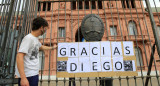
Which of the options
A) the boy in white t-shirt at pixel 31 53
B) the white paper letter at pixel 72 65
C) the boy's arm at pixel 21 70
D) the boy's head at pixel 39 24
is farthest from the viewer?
the white paper letter at pixel 72 65

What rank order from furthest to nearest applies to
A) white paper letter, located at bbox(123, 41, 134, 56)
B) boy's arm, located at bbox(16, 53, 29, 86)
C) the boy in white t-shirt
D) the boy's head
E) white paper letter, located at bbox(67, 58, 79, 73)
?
white paper letter, located at bbox(123, 41, 134, 56) < white paper letter, located at bbox(67, 58, 79, 73) < the boy's head < the boy in white t-shirt < boy's arm, located at bbox(16, 53, 29, 86)

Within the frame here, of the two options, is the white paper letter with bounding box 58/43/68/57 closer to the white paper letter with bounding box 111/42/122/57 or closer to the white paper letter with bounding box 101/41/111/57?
the white paper letter with bounding box 101/41/111/57

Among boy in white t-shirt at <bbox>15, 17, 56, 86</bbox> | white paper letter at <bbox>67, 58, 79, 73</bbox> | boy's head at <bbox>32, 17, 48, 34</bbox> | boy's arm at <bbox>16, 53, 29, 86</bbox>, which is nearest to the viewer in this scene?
boy's arm at <bbox>16, 53, 29, 86</bbox>

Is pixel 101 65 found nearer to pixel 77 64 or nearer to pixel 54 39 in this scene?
pixel 77 64

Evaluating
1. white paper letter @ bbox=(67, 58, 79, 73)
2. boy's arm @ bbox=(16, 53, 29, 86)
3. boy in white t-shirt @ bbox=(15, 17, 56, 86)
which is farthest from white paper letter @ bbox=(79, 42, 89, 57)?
boy's arm @ bbox=(16, 53, 29, 86)

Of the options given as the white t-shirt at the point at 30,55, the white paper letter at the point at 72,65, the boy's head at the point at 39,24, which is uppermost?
the boy's head at the point at 39,24

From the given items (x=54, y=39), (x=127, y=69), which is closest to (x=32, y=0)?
(x=127, y=69)

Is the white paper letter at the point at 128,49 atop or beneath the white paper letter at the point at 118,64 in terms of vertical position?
atop

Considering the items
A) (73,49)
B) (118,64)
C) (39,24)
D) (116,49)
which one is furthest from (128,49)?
(39,24)

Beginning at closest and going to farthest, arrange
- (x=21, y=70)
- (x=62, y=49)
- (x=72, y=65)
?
(x=21, y=70), (x=72, y=65), (x=62, y=49)

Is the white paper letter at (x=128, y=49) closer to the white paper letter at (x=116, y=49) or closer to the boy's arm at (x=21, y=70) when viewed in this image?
the white paper letter at (x=116, y=49)

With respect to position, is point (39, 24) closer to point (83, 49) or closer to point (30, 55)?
point (30, 55)

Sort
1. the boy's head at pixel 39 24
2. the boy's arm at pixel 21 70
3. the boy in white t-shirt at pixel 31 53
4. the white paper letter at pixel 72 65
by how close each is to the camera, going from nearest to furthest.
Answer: the boy's arm at pixel 21 70 → the boy in white t-shirt at pixel 31 53 → the boy's head at pixel 39 24 → the white paper letter at pixel 72 65

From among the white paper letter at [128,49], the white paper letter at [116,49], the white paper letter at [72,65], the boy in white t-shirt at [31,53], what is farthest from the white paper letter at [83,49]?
the boy in white t-shirt at [31,53]
